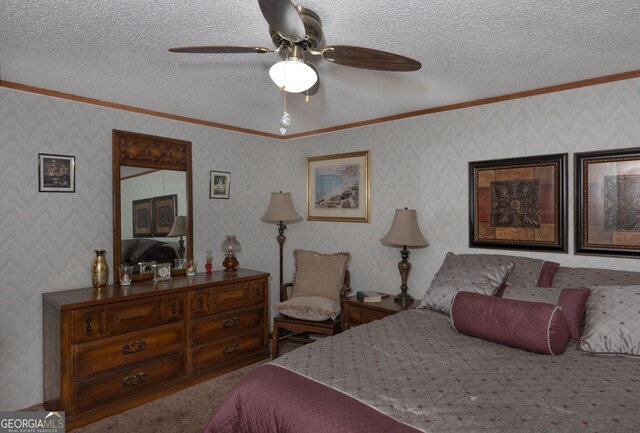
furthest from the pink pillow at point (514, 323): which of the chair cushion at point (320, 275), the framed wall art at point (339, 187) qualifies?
the framed wall art at point (339, 187)

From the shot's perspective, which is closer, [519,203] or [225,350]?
[519,203]

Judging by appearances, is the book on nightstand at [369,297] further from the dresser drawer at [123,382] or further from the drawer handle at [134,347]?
the drawer handle at [134,347]

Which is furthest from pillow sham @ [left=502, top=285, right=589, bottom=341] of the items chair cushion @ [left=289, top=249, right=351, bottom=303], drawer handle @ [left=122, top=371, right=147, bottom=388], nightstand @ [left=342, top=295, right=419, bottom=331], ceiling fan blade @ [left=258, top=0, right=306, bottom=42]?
drawer handle @ [left=122, top=371, right=147, bottom=388]

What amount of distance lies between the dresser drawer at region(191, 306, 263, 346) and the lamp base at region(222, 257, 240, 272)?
0.52 meters

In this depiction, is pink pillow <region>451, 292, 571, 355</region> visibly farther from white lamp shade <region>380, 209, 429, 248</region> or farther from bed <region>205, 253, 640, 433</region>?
white lamp shade <region>380, 209, 429, 248</region>

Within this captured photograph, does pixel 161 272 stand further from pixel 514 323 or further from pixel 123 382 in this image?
pixel 514 323

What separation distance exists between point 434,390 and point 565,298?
1190 mm

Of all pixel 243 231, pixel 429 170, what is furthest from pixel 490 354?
pixel 243 231

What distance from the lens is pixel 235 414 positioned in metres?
1.75

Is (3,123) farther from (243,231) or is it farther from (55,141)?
(243,231)

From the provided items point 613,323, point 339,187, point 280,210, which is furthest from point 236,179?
point 613,323

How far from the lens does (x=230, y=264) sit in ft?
13.4

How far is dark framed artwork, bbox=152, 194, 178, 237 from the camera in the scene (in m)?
3.61

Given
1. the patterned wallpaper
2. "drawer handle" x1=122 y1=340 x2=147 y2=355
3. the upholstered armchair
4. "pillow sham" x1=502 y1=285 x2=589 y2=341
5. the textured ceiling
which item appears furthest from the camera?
the upholstered armchair
